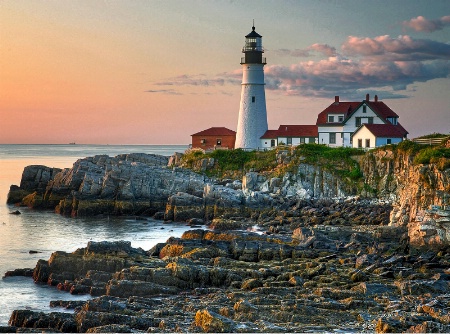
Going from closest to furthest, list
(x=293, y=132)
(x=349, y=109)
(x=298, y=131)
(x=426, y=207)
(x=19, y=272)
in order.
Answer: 1. (x=19, y=272)
2. (x=426, y=207)
3. (x=349, y=109)
4. (x=293, y=132)
5. (x=298, y=131)

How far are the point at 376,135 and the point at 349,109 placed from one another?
722 cm

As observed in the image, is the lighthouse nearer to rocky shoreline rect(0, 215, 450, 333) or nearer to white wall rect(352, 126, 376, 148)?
white wall rect(352, 126, 376, 148)

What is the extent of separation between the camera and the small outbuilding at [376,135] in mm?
52438

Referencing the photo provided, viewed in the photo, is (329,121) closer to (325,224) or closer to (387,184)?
(387,184)

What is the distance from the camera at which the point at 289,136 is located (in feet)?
194

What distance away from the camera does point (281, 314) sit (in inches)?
675

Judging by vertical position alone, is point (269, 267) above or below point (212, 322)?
above

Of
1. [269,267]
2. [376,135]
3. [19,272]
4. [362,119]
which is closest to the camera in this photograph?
[269,267]

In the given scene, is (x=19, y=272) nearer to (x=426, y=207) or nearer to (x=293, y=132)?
(x=426, y=207)

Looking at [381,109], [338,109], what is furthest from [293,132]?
[381,109]

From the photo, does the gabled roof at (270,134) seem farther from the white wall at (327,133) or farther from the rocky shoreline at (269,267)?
the rocky shoreline at (269,267)

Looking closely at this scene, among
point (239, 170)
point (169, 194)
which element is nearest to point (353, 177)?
point (239, 170)

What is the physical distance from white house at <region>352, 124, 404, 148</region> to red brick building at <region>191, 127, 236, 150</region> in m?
15.7

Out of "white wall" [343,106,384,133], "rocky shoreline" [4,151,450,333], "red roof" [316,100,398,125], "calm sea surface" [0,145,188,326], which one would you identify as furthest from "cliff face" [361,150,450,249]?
"red roof" [316,100,398,125]
